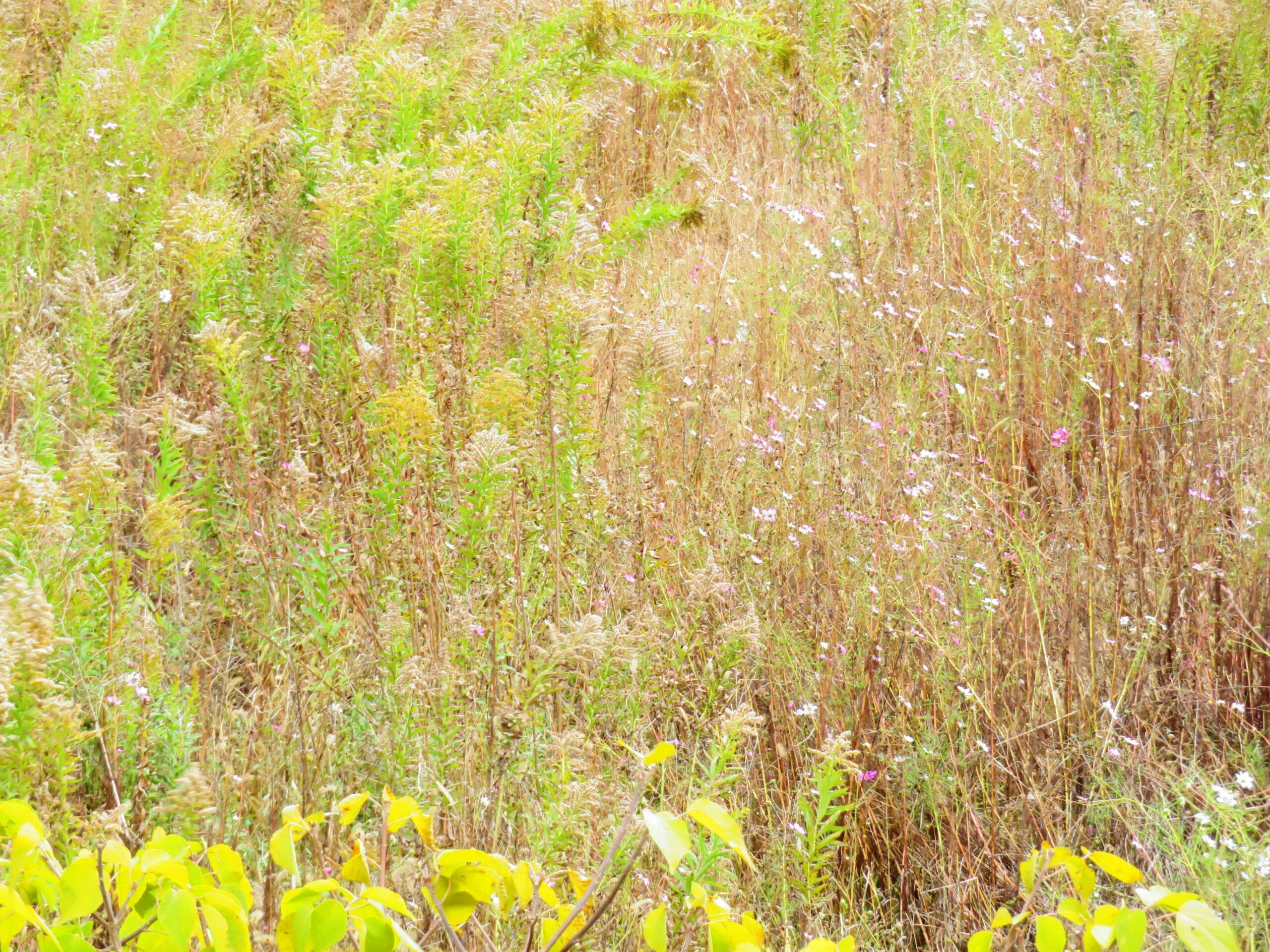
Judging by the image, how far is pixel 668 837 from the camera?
0.75 m

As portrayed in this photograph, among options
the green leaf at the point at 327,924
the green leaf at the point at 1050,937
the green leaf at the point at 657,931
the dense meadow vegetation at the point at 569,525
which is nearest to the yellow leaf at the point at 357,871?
the dense meadow vegetation at the point at 569,525

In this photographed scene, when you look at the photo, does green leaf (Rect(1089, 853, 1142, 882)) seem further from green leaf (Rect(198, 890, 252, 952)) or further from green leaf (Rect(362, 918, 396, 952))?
green leaf (Rect(198, 890, 252, 952))

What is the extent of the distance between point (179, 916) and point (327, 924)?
0.38ft

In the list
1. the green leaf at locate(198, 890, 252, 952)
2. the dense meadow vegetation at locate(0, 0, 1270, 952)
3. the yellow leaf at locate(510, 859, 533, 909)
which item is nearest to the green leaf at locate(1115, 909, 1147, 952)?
the dense meadow vegetation at locate(0, 0, 1270, 952)

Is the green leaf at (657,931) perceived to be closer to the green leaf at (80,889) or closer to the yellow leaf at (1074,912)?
the yellow leaf at (1074,912)

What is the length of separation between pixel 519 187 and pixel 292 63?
0.75 metres

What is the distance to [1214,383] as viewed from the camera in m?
2.83

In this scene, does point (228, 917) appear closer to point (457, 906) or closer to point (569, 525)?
point (457, 906)

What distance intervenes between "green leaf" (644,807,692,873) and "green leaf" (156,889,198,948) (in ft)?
1.17

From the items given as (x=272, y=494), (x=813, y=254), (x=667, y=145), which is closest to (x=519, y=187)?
(x=272, y=494)

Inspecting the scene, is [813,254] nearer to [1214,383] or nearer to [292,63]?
[1214,383]

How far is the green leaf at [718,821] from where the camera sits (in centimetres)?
78

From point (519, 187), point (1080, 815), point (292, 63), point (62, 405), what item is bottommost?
point (1080, 815)

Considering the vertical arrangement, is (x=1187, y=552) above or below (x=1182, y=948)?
above
